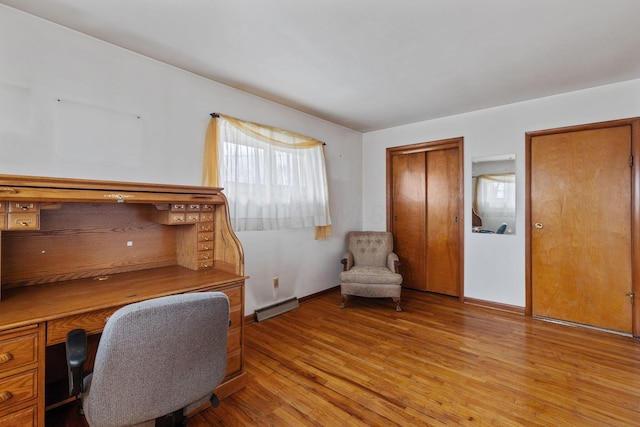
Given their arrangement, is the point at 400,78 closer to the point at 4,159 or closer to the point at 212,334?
the point at 212,334

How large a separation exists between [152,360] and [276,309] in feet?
Answer: 7.46

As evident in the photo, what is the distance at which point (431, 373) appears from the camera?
2152 millimetres

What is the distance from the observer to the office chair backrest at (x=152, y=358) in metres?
1.03

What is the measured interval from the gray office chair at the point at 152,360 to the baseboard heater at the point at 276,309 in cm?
186

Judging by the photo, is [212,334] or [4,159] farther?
[4,159]

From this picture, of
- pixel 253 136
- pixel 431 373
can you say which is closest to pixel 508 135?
pixel 431 373

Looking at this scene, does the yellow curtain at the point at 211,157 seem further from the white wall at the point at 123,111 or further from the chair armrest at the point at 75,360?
the chair armrest at the point at 75,360

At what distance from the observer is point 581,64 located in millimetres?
2430

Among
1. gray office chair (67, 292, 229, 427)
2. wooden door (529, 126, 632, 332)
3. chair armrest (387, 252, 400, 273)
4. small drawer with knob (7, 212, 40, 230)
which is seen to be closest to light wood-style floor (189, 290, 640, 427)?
wooden door (529, 126, 632, 332)

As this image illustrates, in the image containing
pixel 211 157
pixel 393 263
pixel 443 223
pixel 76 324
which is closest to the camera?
pixel 76 324

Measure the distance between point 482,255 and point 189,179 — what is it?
3.42m

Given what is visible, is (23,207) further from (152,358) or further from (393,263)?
(393,263)

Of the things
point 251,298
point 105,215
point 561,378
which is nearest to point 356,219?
point 251,298

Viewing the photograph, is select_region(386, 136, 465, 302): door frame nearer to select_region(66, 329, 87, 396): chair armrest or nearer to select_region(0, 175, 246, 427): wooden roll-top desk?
select_region(0, 175, 246, 427): wooden roll-top desk
